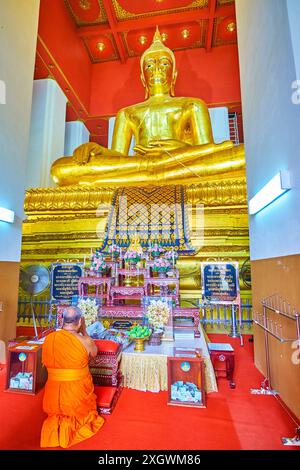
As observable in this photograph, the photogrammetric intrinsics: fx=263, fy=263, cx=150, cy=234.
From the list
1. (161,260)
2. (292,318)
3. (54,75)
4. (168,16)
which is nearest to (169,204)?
(161,260)

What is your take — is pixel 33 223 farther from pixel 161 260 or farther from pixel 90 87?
pixel 90 87

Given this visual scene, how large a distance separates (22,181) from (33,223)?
149 centimetres

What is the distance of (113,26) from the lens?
6.18 meters

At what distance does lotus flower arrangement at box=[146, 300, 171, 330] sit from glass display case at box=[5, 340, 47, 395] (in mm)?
1141

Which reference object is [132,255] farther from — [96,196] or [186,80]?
[186,80]

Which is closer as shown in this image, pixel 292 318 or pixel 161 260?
pixel 292 318

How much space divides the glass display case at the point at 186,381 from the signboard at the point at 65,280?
91.6 inches

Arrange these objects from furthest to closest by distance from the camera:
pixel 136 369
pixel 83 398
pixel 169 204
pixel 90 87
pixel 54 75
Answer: pixel 90 87 → pixel 54 75 → pixel 169 204 → pixel 136 369 → pixel 83 398

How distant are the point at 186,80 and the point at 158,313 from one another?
6.30 metres

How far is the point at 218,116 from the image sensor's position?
645 centimetres

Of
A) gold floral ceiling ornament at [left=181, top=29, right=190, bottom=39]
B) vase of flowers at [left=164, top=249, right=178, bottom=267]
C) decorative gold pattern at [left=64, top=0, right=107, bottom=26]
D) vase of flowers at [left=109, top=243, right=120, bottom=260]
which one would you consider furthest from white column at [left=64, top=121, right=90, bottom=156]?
vase of flowers at [left=164, top=249, right=178, bottom=267]

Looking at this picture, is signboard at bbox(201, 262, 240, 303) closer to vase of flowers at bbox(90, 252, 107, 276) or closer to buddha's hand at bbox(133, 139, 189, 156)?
vase of flowers at bbox(90, 252, 107, 276)

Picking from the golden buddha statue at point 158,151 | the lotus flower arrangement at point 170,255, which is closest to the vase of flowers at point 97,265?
the lotus flower arrangement at point 170,255

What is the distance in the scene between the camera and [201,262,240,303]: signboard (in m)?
3.57
